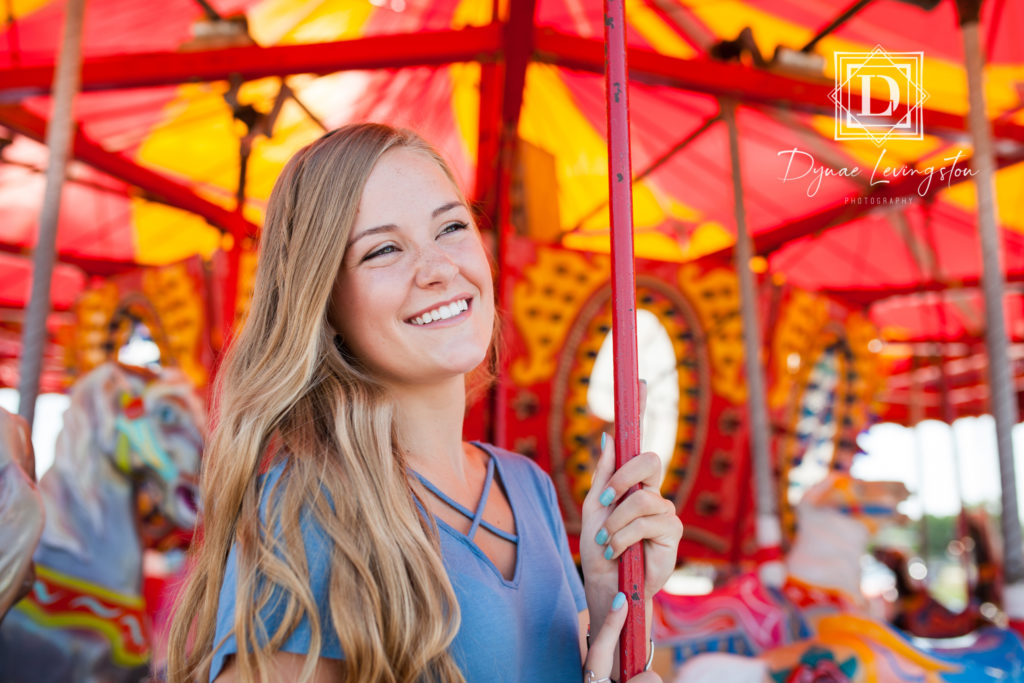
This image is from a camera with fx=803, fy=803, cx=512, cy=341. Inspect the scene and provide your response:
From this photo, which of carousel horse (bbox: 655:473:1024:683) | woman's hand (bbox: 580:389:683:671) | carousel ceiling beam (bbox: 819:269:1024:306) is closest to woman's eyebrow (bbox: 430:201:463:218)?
woman's hand (bbox: 580:389:683:671)

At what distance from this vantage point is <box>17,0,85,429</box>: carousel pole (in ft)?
8.06

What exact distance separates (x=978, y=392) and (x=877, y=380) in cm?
920

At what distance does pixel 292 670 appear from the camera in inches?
29.5

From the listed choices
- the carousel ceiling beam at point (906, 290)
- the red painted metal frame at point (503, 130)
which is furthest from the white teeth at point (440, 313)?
the carousel ceiling beam at point (906, 290)

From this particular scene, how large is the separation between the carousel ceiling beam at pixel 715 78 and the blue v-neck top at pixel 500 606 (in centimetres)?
312

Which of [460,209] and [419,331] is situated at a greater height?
[460,209]

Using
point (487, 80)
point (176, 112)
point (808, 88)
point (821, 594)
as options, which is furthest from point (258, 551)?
point (176, 112)

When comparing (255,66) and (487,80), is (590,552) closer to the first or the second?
(255,66)

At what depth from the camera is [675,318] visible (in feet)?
17.5

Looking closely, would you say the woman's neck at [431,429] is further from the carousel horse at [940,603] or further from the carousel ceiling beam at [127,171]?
the carousel horse at [940,603]

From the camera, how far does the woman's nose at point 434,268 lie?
0.95 metres

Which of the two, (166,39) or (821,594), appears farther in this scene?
(166,39)

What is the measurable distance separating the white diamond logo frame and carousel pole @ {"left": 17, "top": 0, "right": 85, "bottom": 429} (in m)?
2.85

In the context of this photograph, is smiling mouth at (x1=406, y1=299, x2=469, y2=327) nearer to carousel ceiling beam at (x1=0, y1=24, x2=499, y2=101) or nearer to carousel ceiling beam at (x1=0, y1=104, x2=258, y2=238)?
carousel ceiling beam at (x1=0, y1=24, x2=499, y2=101)
